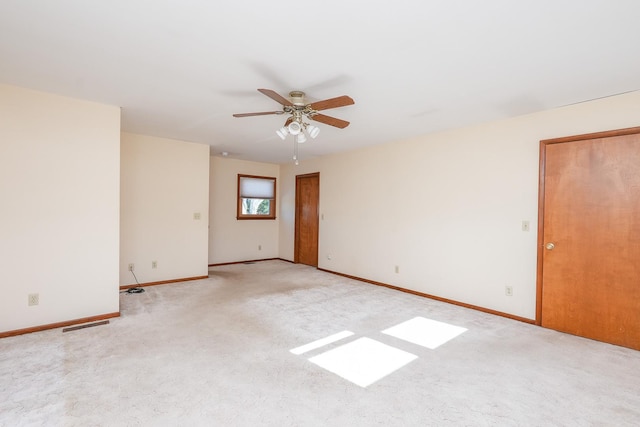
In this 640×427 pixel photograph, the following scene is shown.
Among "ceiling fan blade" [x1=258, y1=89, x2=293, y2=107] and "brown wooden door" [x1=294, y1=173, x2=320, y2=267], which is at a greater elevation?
"ceiling fan blade" [x1=258, y1=89, x2=293, y2=107]

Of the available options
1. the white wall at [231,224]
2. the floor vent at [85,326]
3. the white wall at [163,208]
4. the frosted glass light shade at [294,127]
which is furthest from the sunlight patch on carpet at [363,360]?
the white wall at [231,224]

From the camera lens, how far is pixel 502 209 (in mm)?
3662

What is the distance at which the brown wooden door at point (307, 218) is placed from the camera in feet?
→ 21.3

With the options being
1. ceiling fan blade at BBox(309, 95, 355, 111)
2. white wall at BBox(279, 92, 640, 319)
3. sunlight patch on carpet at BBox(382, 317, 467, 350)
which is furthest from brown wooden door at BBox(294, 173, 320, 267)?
ceiling fan blade at BBox(309, 95, 355, 111)

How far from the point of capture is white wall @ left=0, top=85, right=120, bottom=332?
9.52ft

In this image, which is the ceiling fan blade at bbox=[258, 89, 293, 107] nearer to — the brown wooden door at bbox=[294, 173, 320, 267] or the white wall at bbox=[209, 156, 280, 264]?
the brown wooden door at bbox=[294, 173, 320, 267]

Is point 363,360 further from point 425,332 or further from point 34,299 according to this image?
point 34,299

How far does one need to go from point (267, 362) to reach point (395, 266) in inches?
115

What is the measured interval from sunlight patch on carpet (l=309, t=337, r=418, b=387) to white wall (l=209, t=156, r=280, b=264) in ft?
14.9

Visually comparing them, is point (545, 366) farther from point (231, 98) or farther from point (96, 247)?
point (96, 247)

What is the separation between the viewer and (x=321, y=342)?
9.36 feet

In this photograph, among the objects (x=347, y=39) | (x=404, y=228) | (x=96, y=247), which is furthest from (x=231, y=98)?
(x=404, y=228)

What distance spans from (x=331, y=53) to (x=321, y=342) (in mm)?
2447

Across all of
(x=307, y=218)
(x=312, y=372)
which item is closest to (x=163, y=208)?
(x=307, y=218)
